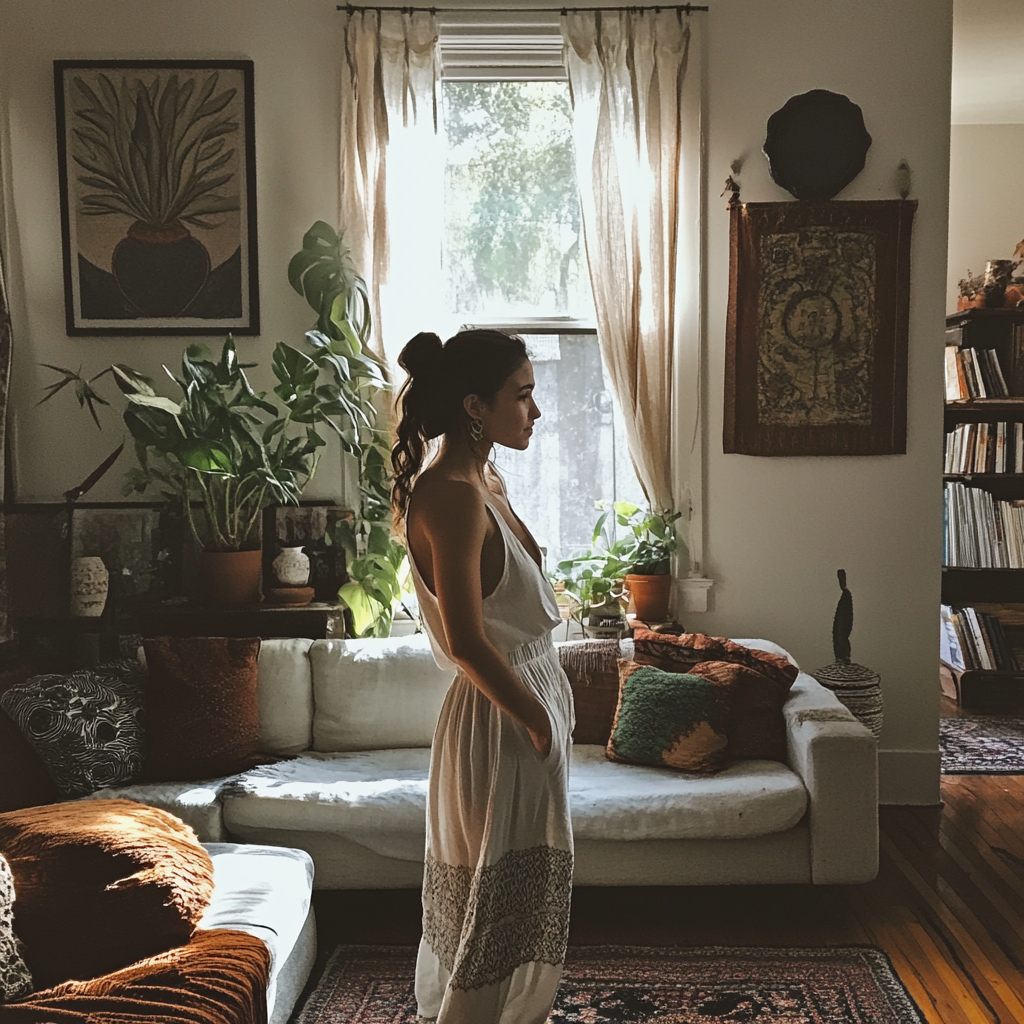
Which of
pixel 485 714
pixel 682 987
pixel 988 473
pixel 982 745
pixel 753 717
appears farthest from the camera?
pixel 988 473

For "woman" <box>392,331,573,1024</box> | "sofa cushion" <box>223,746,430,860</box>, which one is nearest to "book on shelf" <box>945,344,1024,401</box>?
"sofa cushion" <box>223,746,430,860</box>

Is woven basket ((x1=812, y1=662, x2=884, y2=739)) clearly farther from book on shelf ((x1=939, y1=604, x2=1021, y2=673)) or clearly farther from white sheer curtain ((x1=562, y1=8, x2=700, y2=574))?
book on shelf ((x1=939, y1=604, x2=1021, y2=673))

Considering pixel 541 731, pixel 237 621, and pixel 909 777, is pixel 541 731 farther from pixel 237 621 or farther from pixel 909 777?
pixel 909 777

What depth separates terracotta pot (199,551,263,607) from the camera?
12.0ft

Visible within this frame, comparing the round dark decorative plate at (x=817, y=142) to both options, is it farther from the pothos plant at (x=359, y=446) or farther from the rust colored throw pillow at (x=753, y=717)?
the rust colored throw pillow at (x=753, y=717)

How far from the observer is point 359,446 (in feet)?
12.1

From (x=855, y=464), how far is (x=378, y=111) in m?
2.16

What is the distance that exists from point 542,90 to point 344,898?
2.89m

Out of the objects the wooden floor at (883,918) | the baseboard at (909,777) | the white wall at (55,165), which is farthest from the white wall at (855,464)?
the white wall at (55,165)

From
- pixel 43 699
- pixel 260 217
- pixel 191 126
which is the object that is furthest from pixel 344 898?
pixel 191 126

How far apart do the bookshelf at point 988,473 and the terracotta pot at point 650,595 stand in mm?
2523

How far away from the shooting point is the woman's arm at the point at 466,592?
175 cm

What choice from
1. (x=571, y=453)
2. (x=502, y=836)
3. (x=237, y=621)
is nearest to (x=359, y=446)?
(x=237, y=621)

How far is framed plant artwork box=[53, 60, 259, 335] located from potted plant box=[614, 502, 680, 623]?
5.29 feet
